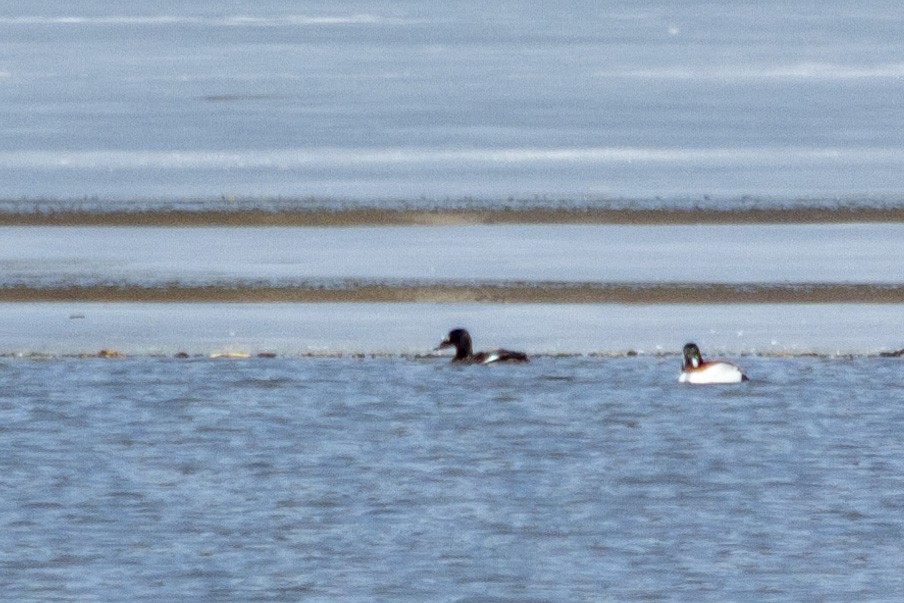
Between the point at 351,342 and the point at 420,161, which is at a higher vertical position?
the point at 420,161

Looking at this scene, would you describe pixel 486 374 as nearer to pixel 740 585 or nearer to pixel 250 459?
pixel 250 459

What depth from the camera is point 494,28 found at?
1561 inches

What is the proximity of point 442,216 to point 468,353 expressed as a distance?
555 cm

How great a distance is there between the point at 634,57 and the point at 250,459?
24.2m

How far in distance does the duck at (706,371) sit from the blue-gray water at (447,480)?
89 millimetres

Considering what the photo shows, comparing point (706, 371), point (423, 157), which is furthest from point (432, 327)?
point (423, 157)

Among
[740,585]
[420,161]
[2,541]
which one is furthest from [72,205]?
[740,585]

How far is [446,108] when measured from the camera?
2631cm

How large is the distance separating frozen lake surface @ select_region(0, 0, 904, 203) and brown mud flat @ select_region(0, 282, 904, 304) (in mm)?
3917

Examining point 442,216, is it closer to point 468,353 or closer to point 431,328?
point 431,328

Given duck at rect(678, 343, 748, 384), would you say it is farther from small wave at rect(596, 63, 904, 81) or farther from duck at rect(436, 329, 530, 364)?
small wave at rect(596, 63, 904, 81)

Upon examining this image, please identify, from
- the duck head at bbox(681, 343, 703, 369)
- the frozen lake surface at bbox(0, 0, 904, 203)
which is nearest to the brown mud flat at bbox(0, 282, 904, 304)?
the duck head at bbox(681, 343, 703, 369)

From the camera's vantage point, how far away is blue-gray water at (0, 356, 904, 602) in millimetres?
8016

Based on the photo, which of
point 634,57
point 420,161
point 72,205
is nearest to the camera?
point 72,205
